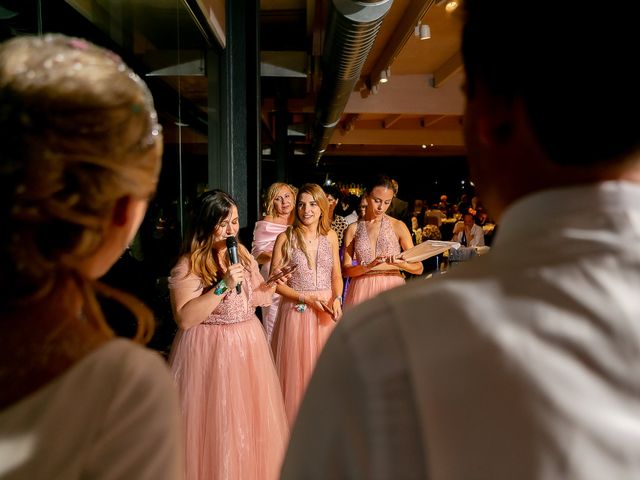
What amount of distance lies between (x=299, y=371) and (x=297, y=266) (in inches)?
26.1

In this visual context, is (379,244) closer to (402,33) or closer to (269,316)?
(269,316)

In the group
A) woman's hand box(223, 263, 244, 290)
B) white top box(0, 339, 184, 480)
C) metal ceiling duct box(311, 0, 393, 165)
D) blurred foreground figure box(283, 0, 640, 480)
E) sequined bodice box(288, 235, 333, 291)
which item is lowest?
sequined bodice box(288, 235, 333, 291)

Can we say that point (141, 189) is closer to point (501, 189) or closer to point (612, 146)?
point (501, 189)

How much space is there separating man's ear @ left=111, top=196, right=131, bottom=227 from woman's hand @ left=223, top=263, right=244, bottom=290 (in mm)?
1663

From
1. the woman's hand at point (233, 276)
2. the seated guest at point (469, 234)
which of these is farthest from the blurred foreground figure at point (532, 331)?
the seated guest at point (469, 234)

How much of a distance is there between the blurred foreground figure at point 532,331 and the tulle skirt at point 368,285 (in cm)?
369

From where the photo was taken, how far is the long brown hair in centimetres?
240

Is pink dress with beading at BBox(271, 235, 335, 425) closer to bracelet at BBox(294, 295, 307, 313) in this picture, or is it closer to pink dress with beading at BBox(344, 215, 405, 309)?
bracelet at BBox(294, 295, 307, 313)

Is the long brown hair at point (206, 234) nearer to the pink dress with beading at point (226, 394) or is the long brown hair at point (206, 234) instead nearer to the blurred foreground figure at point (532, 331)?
the pink dress with beading at point (226, 394)

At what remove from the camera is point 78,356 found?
2.11ft

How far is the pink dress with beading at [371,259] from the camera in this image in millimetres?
4273

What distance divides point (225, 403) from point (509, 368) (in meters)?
2.07

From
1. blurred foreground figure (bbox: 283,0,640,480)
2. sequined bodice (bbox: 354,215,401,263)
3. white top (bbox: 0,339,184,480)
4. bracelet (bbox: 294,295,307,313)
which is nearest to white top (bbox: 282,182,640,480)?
blurred foreground figure (bbox: 283,0,640,480)

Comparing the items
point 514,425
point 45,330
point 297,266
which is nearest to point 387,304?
point 514,425
